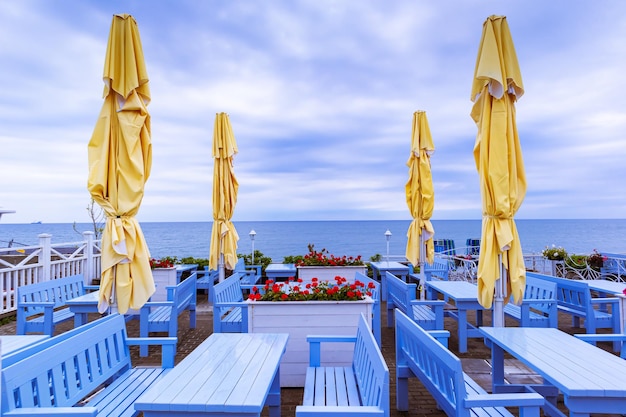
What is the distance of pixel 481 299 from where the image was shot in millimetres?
3793

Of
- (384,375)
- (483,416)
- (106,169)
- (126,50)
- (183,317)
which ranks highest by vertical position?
(126,50)

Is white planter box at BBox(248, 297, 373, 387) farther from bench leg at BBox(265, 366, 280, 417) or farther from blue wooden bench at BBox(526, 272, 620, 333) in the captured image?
blue wooden bench at BBox(526, 272, 620, 333)

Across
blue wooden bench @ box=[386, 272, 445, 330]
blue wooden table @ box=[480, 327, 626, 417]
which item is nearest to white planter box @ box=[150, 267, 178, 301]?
blue wooden bench @ box=[386, 272, 445, 330]

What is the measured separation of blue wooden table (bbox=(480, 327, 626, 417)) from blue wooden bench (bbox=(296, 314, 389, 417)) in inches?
42.1

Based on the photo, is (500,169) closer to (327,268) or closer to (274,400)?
(274,400)

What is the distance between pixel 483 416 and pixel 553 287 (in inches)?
127

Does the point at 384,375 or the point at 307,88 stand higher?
the point at 307,88

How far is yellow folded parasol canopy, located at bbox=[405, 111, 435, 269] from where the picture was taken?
6598 mm

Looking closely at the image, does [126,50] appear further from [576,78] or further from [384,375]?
[576,78]

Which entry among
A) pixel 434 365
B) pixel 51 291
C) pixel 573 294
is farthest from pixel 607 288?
pixel 51 291

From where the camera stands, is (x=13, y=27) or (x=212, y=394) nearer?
(x=212, y=394)

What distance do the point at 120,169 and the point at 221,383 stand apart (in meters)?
2.34

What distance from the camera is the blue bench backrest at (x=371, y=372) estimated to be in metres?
1.85

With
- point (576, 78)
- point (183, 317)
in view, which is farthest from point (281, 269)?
point (576, 78)
